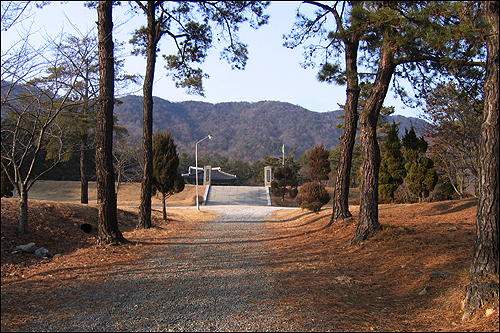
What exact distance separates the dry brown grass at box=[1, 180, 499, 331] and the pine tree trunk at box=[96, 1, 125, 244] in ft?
1.73

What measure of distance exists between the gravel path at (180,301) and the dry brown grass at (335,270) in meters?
0.26

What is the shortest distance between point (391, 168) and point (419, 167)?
5.49ft

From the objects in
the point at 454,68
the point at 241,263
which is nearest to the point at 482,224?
the point at 454,68

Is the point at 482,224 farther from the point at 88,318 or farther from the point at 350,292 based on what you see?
the point at 88,318

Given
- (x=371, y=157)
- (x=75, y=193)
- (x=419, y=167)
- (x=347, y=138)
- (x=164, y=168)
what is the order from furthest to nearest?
(x=75, y=193) → (x=164, y=168) → (x=419, y=167) → (x=347, y=138) → (x=371, y=157)

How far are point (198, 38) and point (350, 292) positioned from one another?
36.1ft

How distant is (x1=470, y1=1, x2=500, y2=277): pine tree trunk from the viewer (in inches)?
150

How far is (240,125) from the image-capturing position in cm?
13138

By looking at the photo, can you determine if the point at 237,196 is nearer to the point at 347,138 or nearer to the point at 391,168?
the point at 391,168


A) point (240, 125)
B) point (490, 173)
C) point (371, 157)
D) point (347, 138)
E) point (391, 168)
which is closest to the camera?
point (490, 173)

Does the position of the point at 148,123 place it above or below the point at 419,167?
above

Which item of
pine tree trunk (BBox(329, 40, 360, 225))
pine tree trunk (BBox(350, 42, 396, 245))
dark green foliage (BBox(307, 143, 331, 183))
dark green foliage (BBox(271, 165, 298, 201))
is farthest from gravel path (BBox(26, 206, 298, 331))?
dark green foliage (BBox(307, 143, 331, 183))

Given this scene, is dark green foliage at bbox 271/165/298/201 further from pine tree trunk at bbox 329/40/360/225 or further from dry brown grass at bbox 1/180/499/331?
dry brown grass at bbox 1/180/499/331

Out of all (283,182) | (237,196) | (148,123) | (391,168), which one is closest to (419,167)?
(391,168)
